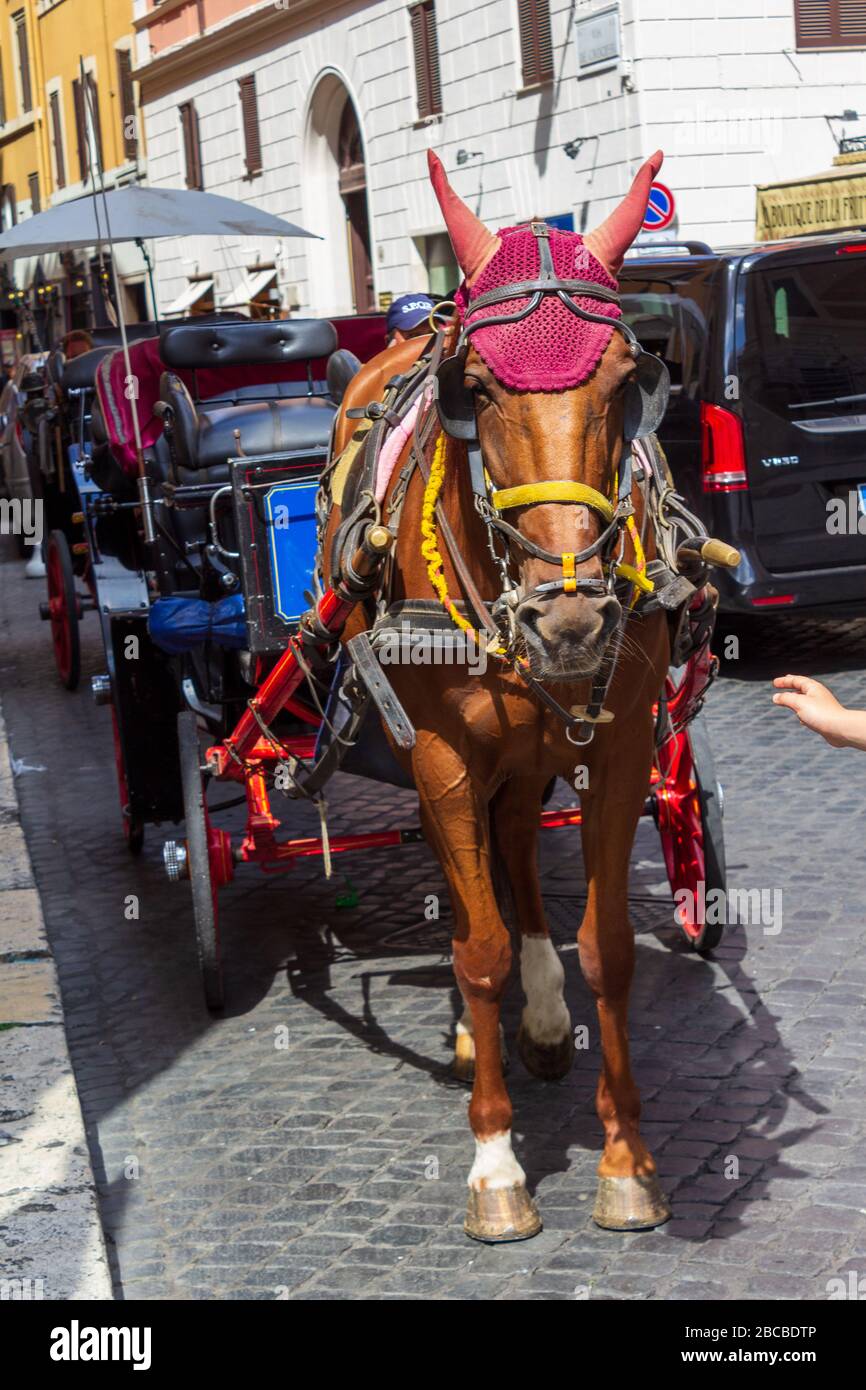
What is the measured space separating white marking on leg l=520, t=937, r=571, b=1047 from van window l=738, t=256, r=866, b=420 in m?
5.39

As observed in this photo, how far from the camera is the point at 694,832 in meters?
5.69

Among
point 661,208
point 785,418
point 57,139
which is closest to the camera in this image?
point 785,418

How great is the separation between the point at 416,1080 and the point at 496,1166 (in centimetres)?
91

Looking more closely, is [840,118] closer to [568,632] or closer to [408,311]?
[408,311]

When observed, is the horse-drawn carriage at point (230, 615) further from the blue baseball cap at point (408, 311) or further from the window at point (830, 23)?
the window at point (830, 23)

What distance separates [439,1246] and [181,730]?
2.32 metres

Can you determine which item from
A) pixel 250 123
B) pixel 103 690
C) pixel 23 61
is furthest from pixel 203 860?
pixel 23 61

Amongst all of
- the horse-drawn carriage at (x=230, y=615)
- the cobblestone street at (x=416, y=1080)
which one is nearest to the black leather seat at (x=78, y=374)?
the horse-drawn carriage at (x=230, y=615)

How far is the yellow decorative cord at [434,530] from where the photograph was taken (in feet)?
12.9

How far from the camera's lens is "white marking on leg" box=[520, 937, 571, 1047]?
15.8ft

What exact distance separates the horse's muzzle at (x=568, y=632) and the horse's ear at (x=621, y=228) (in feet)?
2.42

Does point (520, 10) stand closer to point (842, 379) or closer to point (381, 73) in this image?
point (381, 73)
